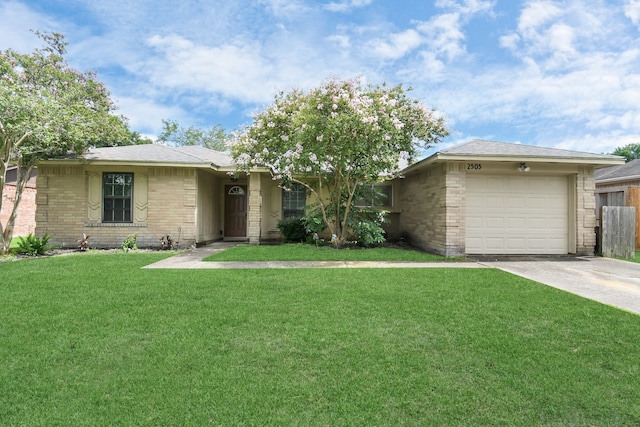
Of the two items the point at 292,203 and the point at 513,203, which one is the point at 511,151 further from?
the point at 292,203

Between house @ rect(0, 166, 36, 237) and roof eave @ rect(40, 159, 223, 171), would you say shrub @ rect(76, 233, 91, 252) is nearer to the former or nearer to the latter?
roof eave @ rect(40, 159, 223, 171)

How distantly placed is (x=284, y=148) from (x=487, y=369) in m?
7.94

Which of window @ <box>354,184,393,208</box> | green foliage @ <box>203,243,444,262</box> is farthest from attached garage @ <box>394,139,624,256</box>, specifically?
window @ <box>354,184,393,208</box>

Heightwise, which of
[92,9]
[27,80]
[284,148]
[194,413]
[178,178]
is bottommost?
[194,413]

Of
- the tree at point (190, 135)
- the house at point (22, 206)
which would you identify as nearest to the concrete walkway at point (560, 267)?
the house at point (22, 206)

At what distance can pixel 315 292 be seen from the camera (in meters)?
5.01

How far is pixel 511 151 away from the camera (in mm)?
9336

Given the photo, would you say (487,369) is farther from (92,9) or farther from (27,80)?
(27,80)

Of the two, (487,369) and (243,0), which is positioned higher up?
(243,0)

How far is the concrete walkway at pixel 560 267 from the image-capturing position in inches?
206

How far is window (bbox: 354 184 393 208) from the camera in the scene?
37.3 ft

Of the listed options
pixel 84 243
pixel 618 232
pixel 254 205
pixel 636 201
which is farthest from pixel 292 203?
pixel 636 201

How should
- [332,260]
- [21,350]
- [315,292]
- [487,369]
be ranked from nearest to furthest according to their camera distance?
1. [487,369]
2. [21,350]
3. [315,292]
4. [332,260]

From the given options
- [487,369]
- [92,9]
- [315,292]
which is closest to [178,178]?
[92,9]
